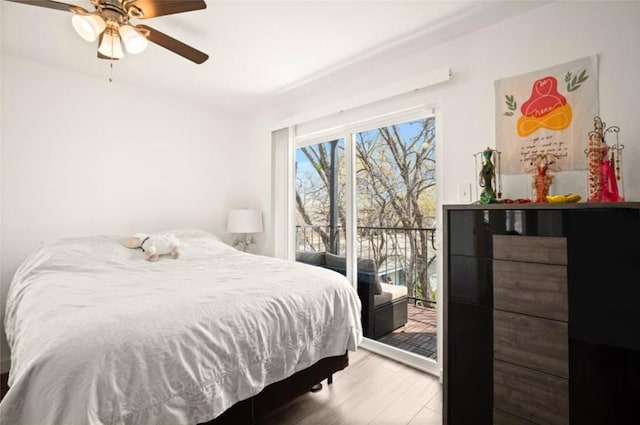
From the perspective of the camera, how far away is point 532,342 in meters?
1.46

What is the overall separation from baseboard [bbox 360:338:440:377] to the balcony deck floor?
62mm

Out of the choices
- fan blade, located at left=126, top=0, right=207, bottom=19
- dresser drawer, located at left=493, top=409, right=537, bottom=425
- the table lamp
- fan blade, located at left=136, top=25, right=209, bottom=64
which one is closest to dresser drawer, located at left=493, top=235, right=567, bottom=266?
dresser drawer, located at left=493, top=409, right=537, bottom=425

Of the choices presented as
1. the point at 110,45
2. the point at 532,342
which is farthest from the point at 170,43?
the point at 532,342

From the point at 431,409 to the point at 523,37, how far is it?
245 centimetres

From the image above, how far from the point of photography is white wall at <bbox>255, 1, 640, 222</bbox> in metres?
1.62

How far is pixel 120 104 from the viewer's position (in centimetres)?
305

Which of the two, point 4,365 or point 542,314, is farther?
point 4,365

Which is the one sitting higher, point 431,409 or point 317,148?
point 317,148

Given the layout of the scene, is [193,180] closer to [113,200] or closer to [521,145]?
[113,200]

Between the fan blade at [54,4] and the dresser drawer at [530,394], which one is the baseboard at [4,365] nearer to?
the fan blade at [54,4]

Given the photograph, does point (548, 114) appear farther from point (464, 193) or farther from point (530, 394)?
point (530, 394)

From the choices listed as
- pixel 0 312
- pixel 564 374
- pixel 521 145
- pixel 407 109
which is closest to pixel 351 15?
pixel 407 109

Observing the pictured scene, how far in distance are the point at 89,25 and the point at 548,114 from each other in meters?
2.63

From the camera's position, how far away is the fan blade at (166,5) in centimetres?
151
